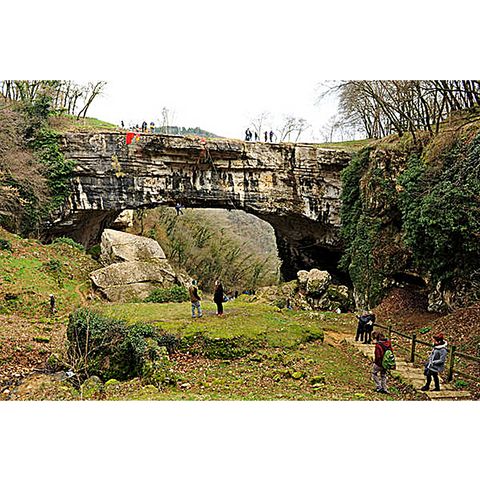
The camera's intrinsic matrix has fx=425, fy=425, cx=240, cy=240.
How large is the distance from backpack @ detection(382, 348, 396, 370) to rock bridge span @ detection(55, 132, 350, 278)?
10.5m

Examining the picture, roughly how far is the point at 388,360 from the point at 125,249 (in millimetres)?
10717

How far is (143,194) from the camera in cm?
1681

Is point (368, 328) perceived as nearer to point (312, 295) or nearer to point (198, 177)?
point (312, 295)

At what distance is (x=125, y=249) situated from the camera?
15.3 m

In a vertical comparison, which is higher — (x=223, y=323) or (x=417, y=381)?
(x=223, y=323)

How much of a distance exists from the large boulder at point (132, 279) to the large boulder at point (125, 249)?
0.54 meters

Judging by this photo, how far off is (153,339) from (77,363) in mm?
1571

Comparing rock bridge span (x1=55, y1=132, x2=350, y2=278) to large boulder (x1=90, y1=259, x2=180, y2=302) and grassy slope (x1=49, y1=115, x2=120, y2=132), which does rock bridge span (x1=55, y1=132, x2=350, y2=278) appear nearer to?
grassy slope (x1=49, y1=115, x2=120, y2=132)

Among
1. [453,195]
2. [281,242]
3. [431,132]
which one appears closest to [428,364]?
[453,195]

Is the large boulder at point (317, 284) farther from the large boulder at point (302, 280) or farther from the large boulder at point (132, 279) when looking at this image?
the large boulder at point (132, 279)

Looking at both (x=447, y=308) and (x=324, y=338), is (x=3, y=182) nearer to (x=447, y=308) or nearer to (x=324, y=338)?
(x=324, y=338)

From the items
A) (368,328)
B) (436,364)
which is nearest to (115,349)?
(368,328)

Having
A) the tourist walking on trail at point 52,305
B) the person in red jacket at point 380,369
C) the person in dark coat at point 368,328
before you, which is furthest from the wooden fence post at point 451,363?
the tourist walking on trail at point 52,305

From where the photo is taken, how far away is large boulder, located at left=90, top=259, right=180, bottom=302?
1234 centimetres
